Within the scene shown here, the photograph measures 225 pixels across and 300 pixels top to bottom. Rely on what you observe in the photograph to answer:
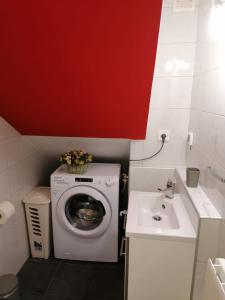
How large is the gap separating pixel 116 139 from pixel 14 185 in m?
0.98

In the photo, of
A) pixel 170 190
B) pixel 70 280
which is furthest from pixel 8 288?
pixel 170 190

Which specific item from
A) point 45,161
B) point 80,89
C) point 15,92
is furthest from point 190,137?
point 45,161

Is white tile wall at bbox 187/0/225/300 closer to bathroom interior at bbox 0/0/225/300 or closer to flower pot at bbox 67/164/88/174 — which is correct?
bathroom interior at bbox 0/0/225/300

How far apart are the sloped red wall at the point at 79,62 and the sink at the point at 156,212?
22.3 inches

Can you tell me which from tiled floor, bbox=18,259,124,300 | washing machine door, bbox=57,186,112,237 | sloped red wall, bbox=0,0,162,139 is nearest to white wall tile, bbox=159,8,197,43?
sloped red wall, bbox=0,0,162,139

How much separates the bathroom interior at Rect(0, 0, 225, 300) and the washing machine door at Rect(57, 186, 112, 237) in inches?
0.8

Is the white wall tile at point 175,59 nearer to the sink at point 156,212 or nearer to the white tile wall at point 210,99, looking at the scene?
the white tile wall at point 210,99

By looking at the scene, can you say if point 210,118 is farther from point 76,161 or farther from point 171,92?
point 76,161

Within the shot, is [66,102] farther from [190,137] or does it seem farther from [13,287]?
[13,287]

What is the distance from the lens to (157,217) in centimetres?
171

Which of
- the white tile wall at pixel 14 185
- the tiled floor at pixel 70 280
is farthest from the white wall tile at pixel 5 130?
the tiled floor at pixel 70 280

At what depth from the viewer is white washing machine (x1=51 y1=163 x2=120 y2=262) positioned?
1947 millimetres

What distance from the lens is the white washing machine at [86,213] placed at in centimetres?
195

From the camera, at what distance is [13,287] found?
1.52m
